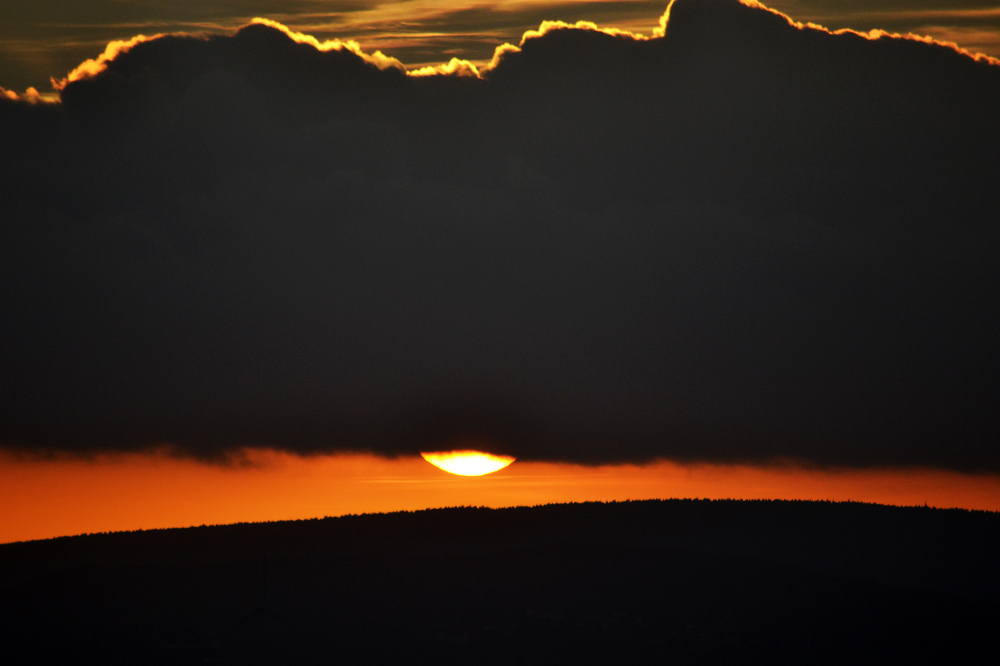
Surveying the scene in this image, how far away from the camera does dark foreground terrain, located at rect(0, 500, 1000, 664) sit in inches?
2655

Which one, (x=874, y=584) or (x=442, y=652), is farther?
(x=874, y=584)

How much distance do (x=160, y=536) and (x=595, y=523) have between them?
32817 mm

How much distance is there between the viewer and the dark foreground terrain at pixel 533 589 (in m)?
67.4

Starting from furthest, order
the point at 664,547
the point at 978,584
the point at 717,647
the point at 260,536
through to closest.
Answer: the point at 260,536
the point at 664,547
the point at 978,584
the point at 717,647

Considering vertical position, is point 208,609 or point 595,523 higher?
point 595,523

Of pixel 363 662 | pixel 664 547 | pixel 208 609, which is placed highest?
pixel 664 547

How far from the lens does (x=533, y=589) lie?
74.6m

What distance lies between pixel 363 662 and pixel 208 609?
504 inches

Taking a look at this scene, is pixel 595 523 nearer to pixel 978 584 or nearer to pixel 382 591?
pixel 382 591

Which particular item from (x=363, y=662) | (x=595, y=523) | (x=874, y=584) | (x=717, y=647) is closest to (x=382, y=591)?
(x=363, y=662)

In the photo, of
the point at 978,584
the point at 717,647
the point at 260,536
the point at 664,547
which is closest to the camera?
the point at 717,647

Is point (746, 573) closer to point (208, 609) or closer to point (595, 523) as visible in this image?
point (595, 523)

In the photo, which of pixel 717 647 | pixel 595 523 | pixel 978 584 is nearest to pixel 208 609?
pixel 595 523

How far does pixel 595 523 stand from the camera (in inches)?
3216
